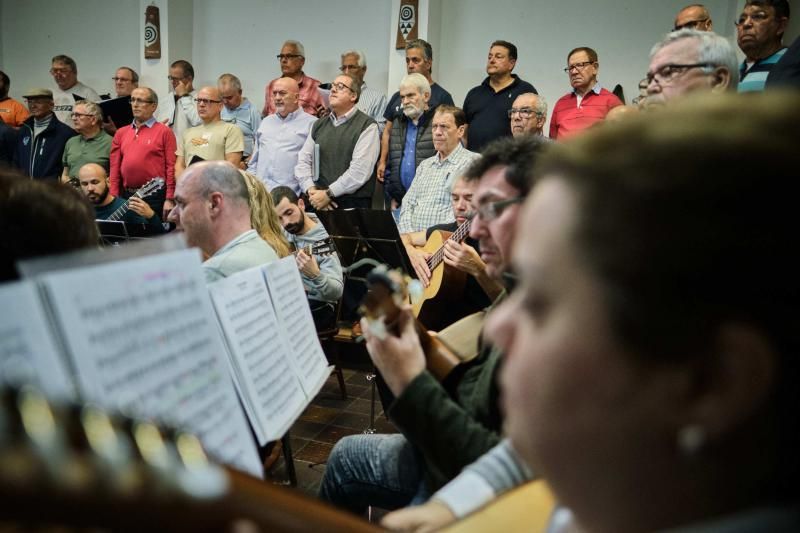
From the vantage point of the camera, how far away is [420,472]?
6.11ft

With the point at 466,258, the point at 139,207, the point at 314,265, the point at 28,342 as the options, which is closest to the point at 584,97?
the point at 466,258

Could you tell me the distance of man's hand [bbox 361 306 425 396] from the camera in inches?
56.9

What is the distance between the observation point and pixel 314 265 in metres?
3.57

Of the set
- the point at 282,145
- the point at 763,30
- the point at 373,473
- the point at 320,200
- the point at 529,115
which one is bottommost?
the point at 373,473

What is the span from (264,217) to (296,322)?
165 cm

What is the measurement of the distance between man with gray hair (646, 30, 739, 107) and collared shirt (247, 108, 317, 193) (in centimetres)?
400

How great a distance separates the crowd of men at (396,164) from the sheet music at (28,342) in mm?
642

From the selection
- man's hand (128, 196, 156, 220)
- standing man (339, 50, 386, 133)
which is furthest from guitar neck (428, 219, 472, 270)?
standing man (339, 50, 386, 133)

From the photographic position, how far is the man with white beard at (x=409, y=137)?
5473mm

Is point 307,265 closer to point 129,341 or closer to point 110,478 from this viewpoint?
point 129,341

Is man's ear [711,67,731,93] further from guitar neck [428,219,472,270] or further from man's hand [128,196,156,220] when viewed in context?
man's hand [128,196,156,220]

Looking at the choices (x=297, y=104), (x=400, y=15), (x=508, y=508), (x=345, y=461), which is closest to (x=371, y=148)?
(x=297, y=104)

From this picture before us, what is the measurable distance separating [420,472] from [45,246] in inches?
45.8

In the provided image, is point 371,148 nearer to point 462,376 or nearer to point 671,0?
point 671,0
